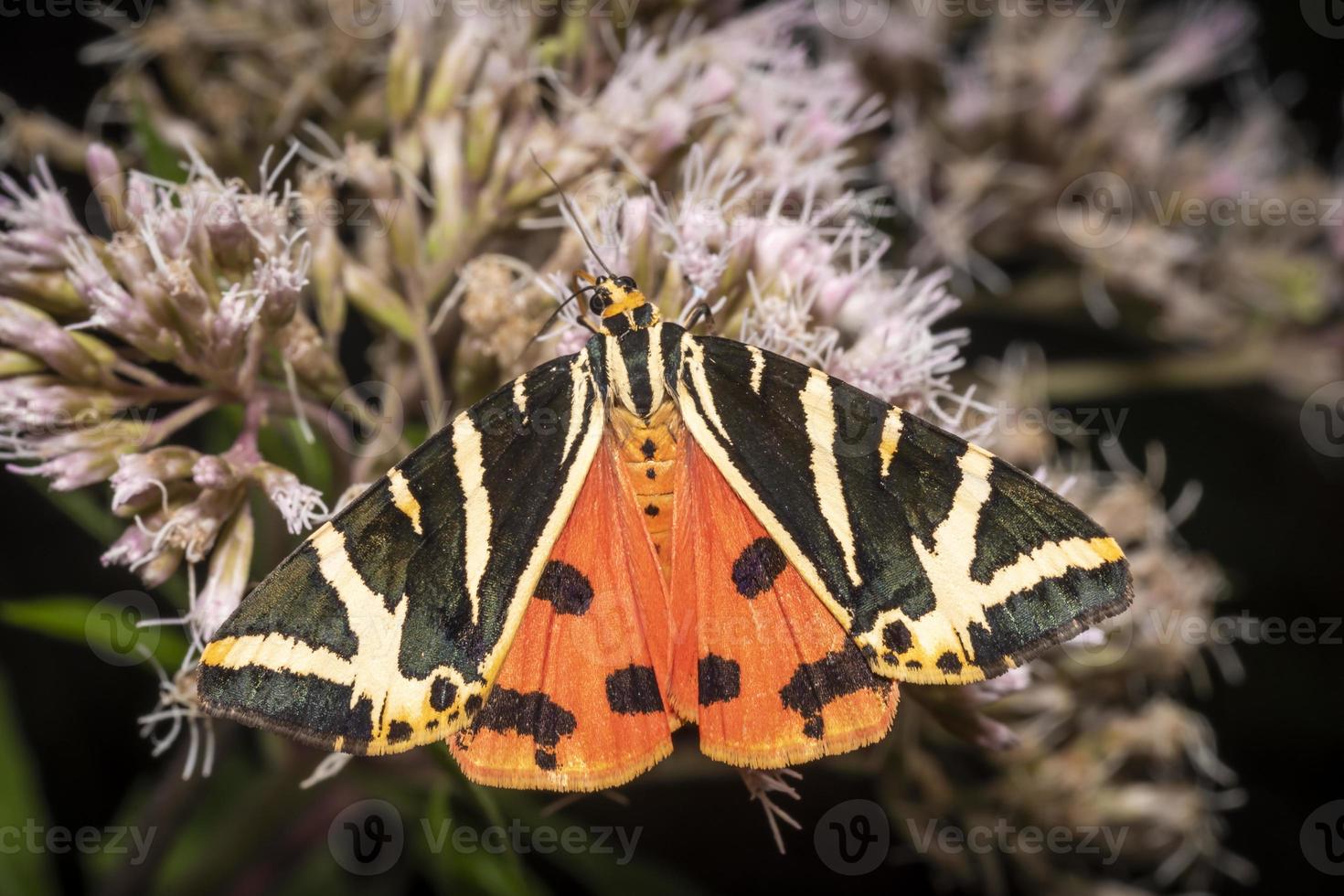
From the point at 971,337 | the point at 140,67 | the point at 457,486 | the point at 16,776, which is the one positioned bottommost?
the point at 16,776

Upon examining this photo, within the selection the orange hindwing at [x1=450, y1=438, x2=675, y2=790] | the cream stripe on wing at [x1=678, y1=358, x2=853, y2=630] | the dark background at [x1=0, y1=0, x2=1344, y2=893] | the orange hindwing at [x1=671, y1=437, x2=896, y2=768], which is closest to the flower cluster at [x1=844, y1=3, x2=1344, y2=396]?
the dark background at [x1=0, y1=0, x2=1344, y2=893]

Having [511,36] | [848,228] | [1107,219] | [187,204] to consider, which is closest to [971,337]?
[1107,219]

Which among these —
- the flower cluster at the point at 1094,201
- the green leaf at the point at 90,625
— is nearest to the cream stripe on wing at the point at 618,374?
the green leaf at the point at 90,625

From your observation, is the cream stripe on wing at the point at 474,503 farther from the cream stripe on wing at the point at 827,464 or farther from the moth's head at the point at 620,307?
the cream stripe on wing at the point at 827,464

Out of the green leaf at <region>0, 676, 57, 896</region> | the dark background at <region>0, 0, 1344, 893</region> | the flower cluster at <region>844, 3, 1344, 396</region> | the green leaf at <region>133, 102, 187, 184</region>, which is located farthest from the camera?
the flower cluster at <region>844, 3, 1344, 396</region>

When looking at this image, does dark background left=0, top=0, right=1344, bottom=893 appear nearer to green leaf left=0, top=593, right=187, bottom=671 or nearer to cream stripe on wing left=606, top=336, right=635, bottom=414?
green leaf left=0, top=593, right=187, bottom=671

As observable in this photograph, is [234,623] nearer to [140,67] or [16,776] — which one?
[16,776]

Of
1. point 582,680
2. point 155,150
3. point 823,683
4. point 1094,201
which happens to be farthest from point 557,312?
point 1094,201
